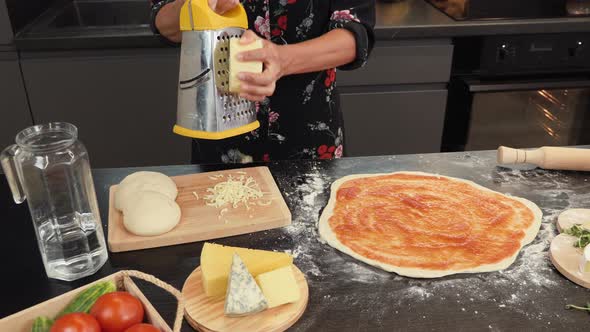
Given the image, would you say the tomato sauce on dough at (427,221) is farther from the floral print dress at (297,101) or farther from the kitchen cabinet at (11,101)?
the kitchen cabinet at (11,101)

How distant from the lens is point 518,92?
7.90 feet

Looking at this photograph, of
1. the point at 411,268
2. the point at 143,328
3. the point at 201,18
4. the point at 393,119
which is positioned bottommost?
the point at 393,119

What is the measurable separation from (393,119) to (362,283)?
59.7 inches

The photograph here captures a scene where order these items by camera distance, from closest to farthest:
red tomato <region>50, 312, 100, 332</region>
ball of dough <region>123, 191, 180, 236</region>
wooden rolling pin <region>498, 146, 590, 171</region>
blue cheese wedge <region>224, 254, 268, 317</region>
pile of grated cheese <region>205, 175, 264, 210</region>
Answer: red tomato <region>50, 312, 100, 332</region>, blue cheese wedge <region>224, 254, 268, 317</region>, ball of dough <region>123, 191, 180, 236</region>, pile of grated cheese <region>205, 175, 264, 210</region>, wooden rolling pin <region>498, 146, 590, 171</region>

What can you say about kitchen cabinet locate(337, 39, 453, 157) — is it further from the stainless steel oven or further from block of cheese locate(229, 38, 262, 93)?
block of cheese locate(229, 38, 262, 93)

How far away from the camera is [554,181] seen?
1.35 m

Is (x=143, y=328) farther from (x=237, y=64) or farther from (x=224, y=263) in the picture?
(x=237, y=64)

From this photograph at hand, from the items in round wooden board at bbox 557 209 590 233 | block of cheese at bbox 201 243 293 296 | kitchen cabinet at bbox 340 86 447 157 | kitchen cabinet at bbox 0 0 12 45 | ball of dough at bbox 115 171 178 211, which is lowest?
kitchen cabinet at bbox 340 86 447 157

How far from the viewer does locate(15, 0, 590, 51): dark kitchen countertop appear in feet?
7.01

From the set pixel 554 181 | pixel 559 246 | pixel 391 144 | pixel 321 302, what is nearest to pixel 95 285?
pixel 321 302

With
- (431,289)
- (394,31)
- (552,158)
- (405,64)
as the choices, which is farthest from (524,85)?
(431,289)

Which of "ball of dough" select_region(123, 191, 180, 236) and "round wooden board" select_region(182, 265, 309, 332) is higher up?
"ball of dough" select_region(123, 191, 180, 236)

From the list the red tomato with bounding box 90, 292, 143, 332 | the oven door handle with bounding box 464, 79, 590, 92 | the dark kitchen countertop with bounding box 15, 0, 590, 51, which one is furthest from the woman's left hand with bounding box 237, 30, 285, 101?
the oven door handle with bounding box 464, 79, 590, 92

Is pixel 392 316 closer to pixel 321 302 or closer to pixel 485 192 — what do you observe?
pixel 321 302
